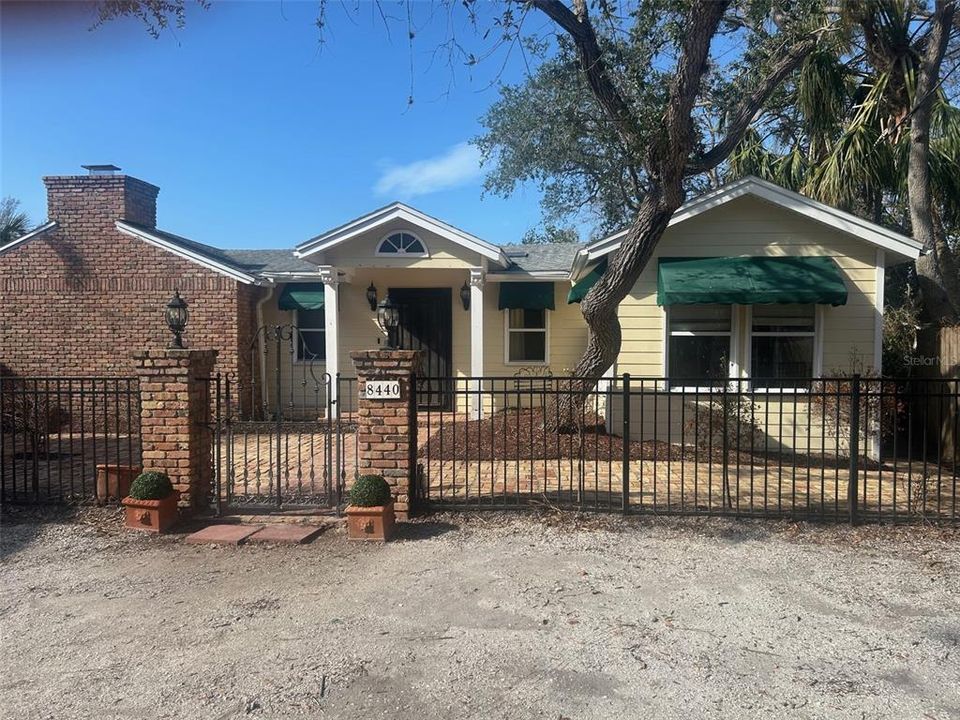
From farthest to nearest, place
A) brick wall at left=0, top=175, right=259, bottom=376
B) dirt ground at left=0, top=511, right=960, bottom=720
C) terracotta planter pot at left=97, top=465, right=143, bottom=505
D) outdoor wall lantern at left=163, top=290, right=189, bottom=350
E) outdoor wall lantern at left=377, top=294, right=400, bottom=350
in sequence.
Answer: brick wall at left=0, top=175, right=259, bottom=376 → outdoor wall lantern at left=163, top=290, right=189, bottom=350 → terracotta planter pot at left=97, top=465, right=143, bottom=505 → outdoor wall lantern at left=377, top=294, right=400, bottom=350 → dirt ground at left=0, top=511, right=960, bottom=720

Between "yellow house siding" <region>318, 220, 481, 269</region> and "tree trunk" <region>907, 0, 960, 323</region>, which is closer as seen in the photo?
"tree trunk" <region>907, 0, 960, 323</region>

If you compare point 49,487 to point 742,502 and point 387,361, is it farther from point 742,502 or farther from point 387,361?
point 742,502

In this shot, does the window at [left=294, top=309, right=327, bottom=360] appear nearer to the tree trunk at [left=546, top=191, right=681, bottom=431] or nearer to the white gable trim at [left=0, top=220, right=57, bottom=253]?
the white gable trim at [left=0, top=220, right=57, bottom=253]

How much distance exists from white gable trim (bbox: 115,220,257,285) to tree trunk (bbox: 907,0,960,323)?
10.7m

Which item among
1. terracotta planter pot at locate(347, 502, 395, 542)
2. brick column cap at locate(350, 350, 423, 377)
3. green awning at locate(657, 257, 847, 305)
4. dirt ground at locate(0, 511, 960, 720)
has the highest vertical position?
green awning at locate(657, 257, 847, 305)

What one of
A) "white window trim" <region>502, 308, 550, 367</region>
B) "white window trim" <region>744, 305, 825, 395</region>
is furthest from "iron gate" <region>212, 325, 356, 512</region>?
"white window trim" <region>744, 305, 825, 395</region>

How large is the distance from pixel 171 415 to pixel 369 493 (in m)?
1.98

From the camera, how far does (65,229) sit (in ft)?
38.5

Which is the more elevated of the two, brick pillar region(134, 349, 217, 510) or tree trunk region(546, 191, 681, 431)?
tree trunk region(546, 191, 681, 431)

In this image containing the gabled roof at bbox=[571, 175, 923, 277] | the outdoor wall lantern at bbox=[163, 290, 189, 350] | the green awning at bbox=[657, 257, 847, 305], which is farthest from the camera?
the gabled roof at bbox=[571, 175, 923, 277]

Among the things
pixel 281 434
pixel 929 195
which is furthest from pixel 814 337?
pixel 281 434

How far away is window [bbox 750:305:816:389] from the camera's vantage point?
953cm

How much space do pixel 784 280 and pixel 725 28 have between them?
512cm

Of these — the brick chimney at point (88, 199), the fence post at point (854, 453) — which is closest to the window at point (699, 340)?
the fence post at point (854, 453)
